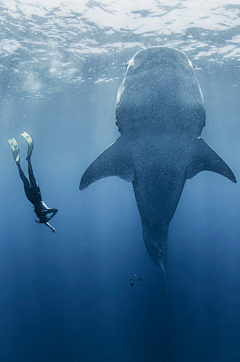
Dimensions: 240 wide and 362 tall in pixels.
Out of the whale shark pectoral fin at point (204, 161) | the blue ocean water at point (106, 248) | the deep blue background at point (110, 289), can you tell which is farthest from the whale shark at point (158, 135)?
the deep blue background at point (110, 289)

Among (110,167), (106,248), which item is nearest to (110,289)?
(106,248)

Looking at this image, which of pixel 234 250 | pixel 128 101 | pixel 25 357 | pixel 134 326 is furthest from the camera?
pixel 234 250

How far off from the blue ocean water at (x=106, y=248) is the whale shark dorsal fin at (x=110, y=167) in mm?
9576

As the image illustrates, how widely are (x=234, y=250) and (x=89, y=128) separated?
25848 millimetres

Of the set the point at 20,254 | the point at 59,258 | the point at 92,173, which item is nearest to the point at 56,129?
the point at 59,258

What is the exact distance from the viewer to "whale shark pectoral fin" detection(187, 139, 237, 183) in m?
2.90

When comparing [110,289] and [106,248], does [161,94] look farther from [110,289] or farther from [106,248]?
[106,248]

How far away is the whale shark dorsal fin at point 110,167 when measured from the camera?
294 centimetres

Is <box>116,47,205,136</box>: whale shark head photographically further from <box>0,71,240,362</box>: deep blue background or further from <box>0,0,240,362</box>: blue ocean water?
<box>0,71,240,362</box>: deep blue background

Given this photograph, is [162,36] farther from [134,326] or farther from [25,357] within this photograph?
[25,357]

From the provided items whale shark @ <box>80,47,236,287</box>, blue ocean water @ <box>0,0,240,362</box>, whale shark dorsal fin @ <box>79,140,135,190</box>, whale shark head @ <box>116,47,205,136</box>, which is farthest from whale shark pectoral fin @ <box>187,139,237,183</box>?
blue ocean water @ <box>0,0,240,362</box>

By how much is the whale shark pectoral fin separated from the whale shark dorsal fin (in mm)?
856

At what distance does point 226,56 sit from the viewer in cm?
1426

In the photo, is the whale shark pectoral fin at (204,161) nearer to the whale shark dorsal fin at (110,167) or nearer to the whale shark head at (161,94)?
the whale shark head at (161,94)
